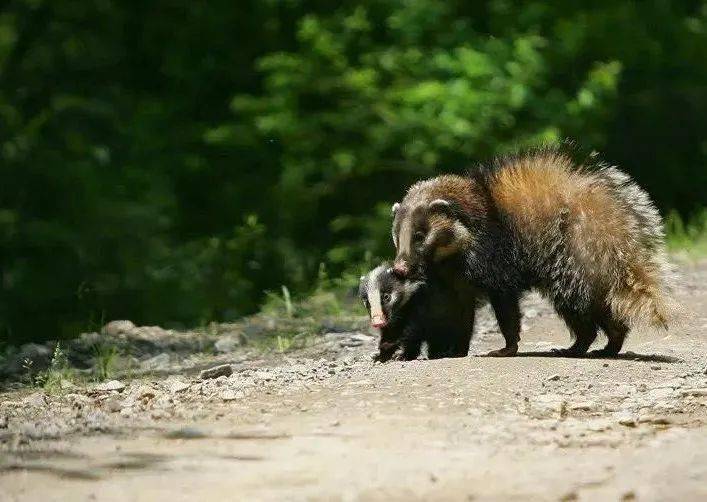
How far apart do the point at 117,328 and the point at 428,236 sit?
12.6 feet

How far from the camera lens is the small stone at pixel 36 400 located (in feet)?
23.6

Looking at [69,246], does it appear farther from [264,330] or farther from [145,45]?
[145,45]

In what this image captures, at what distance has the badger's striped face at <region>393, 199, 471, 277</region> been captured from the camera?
26.9 ft

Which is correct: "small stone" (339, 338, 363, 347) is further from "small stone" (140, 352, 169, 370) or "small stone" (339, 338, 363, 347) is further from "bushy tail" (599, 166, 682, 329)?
"bushy tail" (599, 166, 682, 329)

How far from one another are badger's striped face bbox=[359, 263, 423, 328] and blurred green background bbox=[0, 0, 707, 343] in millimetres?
3580

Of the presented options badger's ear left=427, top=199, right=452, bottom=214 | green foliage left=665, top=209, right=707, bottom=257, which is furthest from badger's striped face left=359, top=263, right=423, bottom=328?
green foliage left=665, top=209, right=707, bottom=257

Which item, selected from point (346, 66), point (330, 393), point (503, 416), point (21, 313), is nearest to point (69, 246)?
point (21, 313)

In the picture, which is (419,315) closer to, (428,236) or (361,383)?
(428,236)

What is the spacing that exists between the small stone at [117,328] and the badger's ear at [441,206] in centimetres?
367

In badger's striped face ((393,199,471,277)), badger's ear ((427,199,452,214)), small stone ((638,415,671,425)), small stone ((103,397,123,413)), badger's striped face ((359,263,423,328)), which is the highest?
badger's ear ((427,199,452,214))

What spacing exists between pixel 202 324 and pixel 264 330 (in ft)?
4.18

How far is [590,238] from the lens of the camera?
798 centimetres

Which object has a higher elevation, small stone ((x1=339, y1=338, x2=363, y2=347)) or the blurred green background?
the blurred green background

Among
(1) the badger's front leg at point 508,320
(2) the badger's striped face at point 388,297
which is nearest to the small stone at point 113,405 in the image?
(2) the badger's striped face at point 388,297
